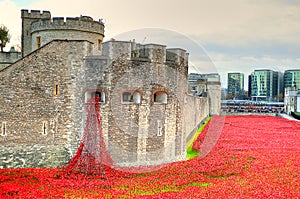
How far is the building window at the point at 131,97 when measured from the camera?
1900 centimetres

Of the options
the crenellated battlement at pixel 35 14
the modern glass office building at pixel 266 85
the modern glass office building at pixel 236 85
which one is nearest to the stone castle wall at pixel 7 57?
the crenellated battlement at pixel 35 14

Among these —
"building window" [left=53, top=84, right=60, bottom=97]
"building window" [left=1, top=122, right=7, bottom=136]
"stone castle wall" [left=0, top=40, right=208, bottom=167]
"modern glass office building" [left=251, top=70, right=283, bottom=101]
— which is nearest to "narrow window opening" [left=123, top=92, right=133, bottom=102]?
"stone castle wall" [left=0, top=40, right=208, bottom=167]

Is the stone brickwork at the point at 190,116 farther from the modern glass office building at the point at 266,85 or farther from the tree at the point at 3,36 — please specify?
the modern glass office building at the point at 266,85

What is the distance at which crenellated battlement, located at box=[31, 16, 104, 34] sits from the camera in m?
24.6

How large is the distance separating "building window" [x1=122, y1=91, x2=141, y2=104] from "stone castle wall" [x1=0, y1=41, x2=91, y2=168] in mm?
2698

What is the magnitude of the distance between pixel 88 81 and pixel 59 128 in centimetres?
291

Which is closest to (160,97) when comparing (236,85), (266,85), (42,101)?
(42,101)

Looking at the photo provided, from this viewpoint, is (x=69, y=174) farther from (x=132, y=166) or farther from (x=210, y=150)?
(x=210, y=150)

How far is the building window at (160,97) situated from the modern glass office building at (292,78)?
13487cm

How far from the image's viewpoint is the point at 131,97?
19359 millimetres

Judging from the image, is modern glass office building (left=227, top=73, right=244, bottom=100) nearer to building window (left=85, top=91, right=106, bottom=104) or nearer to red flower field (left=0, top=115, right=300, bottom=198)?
red flower field (left=0, top=115, right=300, bottom=198)

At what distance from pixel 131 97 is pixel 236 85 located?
5690 inches

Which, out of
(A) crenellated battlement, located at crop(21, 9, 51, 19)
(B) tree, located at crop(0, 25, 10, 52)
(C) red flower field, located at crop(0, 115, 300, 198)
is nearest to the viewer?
(C) red flower field, located at crop(0, 115, 300, 198)

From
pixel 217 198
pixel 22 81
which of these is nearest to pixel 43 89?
pixel 22 81
